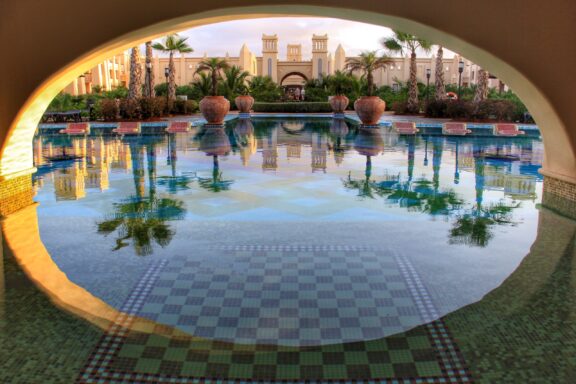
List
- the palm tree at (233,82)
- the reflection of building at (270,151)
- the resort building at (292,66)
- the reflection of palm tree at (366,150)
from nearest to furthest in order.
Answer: the reflection of palm tree at (366,150)
the reflection of building at (270,151)
the palm tree at (233,82)
the resort building at (292,66)

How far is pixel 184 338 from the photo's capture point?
4.18 metres

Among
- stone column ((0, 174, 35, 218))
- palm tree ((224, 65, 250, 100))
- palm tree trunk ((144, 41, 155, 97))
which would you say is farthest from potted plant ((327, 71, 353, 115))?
stone column ((0, 174, 35, 218))

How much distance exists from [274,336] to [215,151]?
1144 centimetres

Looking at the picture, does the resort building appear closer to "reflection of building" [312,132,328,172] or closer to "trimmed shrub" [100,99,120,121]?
"trimmed shrub" [100,99,120,121]

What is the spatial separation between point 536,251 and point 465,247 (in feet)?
2.62

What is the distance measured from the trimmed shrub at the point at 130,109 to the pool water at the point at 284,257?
13.7m

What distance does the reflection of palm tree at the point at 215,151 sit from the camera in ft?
32.9

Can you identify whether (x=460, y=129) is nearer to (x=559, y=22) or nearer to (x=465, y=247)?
(x=559, y=22)

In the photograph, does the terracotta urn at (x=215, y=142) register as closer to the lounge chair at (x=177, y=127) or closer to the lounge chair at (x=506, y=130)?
the lounge chair at (x=177, y=127)

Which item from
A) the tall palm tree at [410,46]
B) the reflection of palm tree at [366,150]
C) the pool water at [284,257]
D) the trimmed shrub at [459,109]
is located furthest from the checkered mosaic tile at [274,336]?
the tall palm tree at [410,46]

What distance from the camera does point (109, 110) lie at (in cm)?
2533

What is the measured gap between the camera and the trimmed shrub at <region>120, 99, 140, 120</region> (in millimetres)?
25875

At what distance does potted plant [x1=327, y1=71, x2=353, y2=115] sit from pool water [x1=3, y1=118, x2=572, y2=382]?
65.7 feet

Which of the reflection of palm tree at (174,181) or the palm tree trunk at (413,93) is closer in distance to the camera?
the reflection of palm tree at (174,181)
